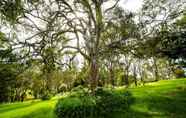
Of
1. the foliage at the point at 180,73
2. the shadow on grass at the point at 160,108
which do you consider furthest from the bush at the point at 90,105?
the foliage at the point at 180,73

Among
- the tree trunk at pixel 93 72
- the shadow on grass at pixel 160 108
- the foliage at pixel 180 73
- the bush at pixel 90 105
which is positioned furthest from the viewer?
the foliage at pixel 180 73

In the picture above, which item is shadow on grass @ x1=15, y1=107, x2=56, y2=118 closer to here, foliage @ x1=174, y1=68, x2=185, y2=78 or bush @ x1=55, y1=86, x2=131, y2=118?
bush @ x1=55, y1=86, x2=131, y2=118

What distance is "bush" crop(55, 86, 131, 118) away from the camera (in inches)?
707

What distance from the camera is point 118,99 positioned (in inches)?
803

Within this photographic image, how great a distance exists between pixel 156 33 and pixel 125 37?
7.15 feet

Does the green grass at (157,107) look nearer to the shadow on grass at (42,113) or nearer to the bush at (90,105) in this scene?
the bush at (90,105)

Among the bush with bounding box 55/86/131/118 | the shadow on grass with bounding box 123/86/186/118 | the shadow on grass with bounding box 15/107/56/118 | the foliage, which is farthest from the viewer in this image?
the foliage

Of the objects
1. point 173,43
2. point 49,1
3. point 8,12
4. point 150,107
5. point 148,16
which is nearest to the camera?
point 8,12

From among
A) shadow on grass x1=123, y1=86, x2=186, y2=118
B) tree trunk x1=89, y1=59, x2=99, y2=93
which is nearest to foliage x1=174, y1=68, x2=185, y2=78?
shadow on grass x1=123, y1=86, x2=186, y2=118

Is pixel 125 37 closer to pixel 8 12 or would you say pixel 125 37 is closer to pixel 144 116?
pixel 144 116

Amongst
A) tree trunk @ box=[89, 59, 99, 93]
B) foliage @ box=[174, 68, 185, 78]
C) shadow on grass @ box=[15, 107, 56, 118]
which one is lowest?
shadow on grass @ box=[15, 107, 56, 118]

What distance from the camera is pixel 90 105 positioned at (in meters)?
18.1

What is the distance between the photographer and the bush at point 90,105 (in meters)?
18.0

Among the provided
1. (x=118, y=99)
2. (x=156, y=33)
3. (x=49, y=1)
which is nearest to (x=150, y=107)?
(x=118, y=99)
